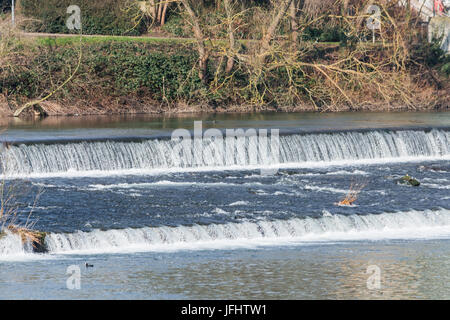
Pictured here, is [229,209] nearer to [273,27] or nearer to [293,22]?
[273,27]

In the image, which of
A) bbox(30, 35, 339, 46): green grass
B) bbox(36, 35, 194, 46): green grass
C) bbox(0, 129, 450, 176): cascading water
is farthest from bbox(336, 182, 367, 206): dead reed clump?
bbox(36, 35, 194, 46): green grass

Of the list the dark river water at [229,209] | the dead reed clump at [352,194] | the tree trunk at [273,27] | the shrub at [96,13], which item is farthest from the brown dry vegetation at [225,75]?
the dead reed clump at [352,194]

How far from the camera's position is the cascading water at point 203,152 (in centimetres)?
2423

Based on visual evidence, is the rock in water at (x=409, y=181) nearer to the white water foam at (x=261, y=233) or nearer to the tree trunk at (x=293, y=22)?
the white water foam at (x=261, y=233)

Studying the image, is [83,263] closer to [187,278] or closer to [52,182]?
[187,278]

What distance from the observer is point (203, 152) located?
2614 centimetres

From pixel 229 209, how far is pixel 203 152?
23.1 feet

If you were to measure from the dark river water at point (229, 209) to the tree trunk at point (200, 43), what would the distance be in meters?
6.09

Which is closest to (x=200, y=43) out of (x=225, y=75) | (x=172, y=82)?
(x=225, y=75)

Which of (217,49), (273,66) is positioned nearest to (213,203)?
(273,66)

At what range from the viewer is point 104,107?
36.6 meters

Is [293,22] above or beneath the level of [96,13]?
beneath

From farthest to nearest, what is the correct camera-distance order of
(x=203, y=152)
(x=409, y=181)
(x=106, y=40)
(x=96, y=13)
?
1. (x=96, y=13)
2. (x=106, y=40)
3. (x=203, y=152)
4. (x=409, y=181)
